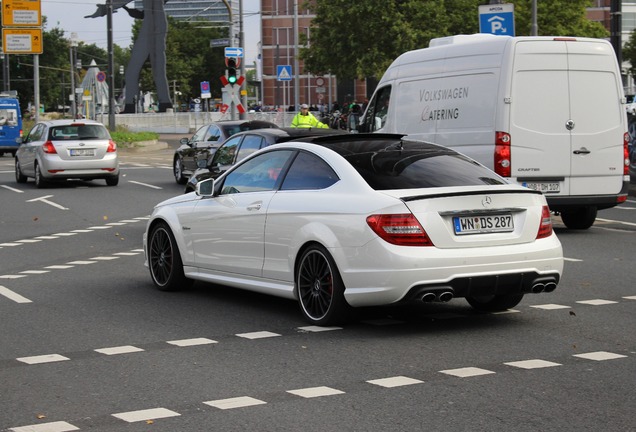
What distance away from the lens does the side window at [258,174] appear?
396 inches

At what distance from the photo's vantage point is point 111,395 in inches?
268

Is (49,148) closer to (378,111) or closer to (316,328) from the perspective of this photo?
(378,111)

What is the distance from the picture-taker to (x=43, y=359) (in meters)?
7.97

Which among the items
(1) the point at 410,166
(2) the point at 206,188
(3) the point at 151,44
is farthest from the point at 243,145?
(3) the point at 151,44

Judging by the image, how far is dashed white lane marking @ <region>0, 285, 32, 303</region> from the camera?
35.8 feet

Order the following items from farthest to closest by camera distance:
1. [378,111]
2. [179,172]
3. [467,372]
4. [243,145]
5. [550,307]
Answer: [179,172] < [378,111] < [243,145] < [550,307] < [467,372]

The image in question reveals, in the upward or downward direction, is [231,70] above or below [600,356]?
above

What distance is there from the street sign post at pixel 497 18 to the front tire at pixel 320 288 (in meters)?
17.9

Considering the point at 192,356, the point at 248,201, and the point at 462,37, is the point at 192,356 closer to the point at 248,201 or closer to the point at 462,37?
the point at 248,201

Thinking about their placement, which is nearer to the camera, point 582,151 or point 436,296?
point 436,296

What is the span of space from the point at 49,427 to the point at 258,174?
4542 millimetres

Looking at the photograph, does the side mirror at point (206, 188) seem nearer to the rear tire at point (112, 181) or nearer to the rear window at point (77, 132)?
the rear window at point (77, 132)

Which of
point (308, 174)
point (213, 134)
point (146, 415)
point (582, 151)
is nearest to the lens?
point (146, 415)

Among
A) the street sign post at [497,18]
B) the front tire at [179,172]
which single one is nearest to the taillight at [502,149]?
the street sign post at [497,18]
